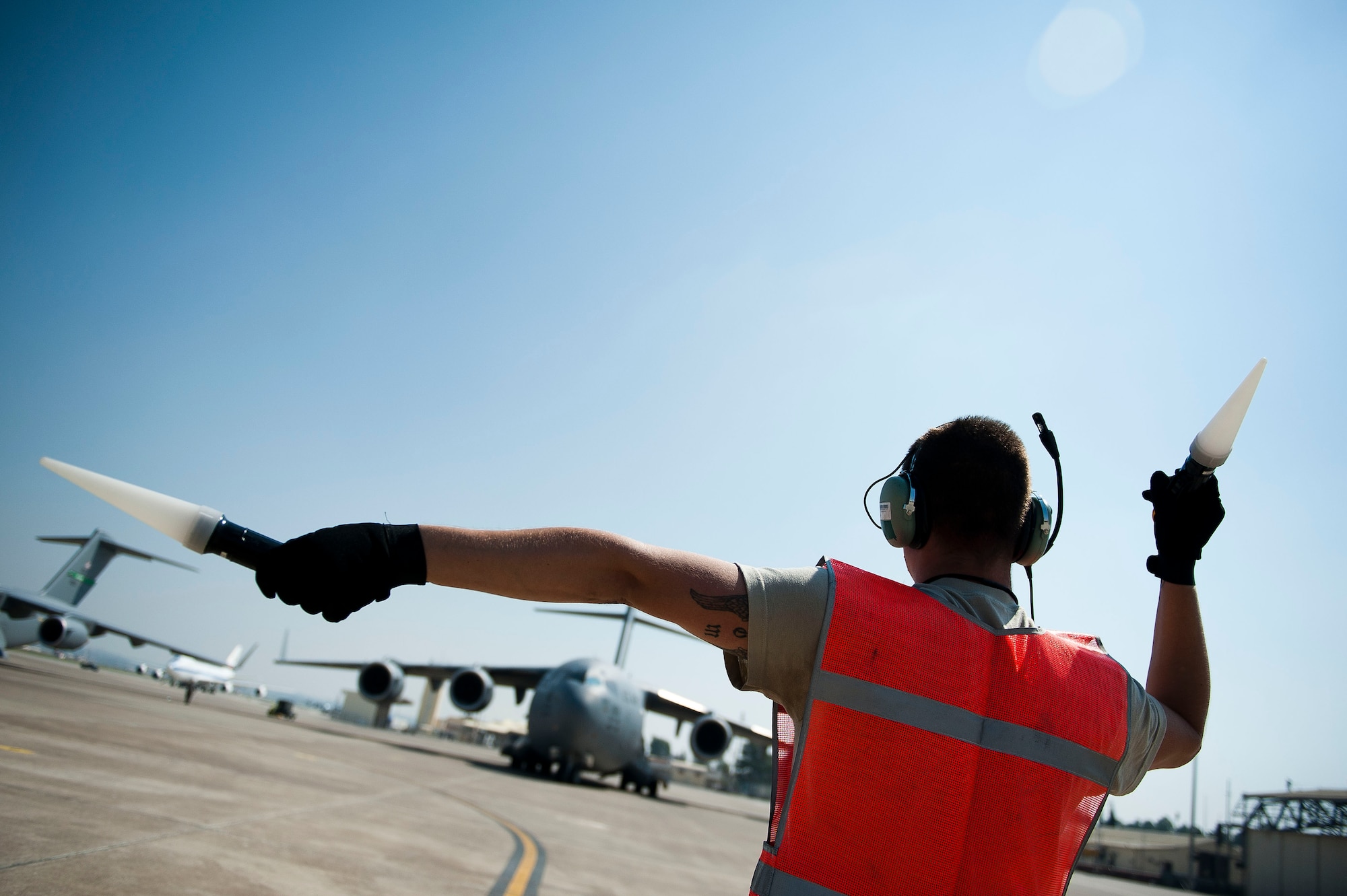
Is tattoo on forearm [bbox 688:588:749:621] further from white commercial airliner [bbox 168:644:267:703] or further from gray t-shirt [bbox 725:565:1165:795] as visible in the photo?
white commercial airliner [bbox 168:644:267:703]

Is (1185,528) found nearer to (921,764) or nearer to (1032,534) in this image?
(1032,534)

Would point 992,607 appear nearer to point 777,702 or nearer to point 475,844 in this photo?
point 777,702

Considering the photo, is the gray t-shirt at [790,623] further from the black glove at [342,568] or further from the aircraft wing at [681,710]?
the aircraft wing at [681,710]

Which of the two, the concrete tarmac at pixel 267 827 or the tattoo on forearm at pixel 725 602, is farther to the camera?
the concrete tarmac at pixel 267 827

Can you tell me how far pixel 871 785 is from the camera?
1.35m

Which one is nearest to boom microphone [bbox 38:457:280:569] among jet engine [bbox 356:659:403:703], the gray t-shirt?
the gray t-shirt

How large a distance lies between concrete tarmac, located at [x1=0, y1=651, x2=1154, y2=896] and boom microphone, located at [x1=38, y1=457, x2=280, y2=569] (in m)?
2.66

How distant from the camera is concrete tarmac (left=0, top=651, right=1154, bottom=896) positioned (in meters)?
3.72

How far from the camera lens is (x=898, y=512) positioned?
180cm

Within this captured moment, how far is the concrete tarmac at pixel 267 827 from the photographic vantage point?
12.2 feet

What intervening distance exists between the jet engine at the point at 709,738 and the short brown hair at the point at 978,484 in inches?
792

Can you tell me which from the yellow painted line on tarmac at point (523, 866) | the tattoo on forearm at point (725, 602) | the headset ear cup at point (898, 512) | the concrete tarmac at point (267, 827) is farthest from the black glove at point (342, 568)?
the yellow painted line on tarmac at point (523, 866)

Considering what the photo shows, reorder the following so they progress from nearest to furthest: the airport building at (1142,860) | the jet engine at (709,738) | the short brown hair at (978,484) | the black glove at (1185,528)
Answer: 1. the short brown hair at (978,484)
2. the black glove at (1185,528)
3. the jet engine at (709,738)
4. the airport building at (1142,860)

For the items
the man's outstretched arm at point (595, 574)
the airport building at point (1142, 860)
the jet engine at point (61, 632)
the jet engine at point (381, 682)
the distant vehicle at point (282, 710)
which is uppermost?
the man's outstretched arm at point (595, 574)
